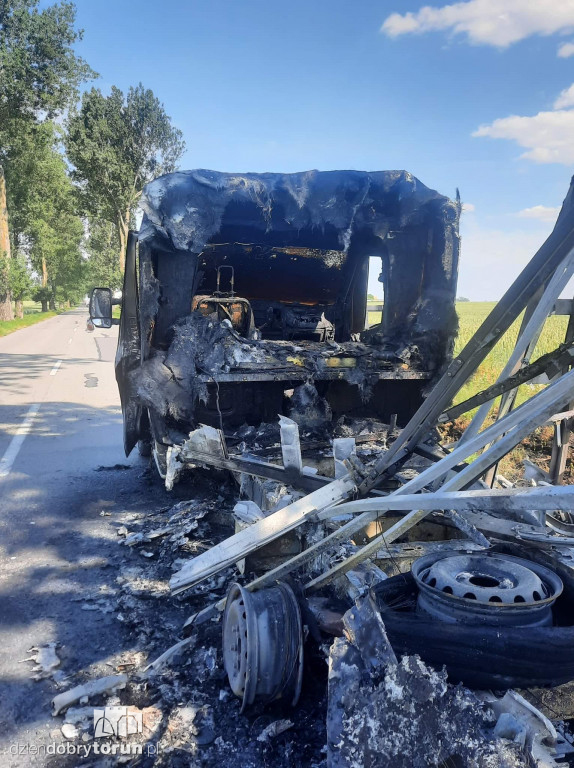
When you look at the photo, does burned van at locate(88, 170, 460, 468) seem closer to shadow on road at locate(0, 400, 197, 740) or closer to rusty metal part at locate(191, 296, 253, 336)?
rusty metal part at locate(191, 296, 253, 336)

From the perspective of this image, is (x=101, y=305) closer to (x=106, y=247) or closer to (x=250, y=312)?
(x=250, y=312)

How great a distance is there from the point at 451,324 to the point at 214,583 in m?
3.23

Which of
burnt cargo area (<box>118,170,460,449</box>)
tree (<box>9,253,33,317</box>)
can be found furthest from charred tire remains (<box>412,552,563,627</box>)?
tree (<box>9,253,33,317</box>)

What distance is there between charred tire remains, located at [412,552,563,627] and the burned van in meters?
2.73

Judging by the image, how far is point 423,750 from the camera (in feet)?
5.75

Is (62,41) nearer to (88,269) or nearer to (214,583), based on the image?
(214,583)

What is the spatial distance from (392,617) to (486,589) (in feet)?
1.31

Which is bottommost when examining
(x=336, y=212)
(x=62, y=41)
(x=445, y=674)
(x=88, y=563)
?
(x=88, y=563)

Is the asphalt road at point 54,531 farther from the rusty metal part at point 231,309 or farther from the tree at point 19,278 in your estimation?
A: the tree at point 19,278

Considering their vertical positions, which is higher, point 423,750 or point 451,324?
point 451,324

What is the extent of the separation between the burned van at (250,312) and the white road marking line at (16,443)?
5.38 ft

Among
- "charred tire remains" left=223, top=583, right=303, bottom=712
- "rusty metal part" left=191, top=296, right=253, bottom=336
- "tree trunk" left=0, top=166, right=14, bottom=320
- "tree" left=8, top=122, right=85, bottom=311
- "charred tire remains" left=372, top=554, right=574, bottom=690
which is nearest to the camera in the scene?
"charred tire remains" left=372, top=554, right=574, bottom=690

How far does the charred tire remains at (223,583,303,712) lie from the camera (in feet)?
7.95

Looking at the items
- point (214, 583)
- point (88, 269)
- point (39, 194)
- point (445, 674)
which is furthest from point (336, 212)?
point (88, 269)
